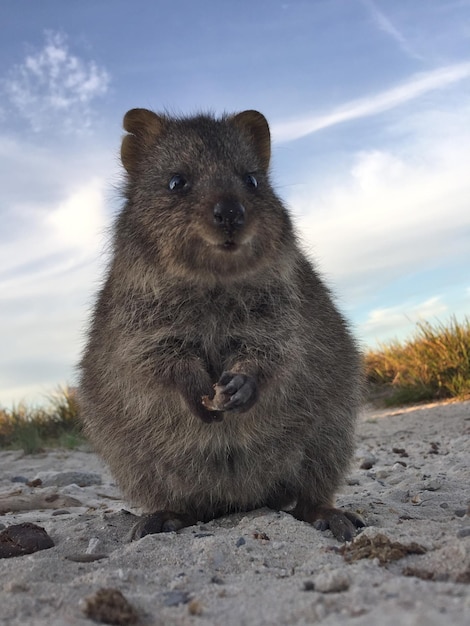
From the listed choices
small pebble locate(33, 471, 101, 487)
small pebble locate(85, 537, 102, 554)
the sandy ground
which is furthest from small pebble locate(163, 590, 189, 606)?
small pebble locate(33, 471, 101, 487)

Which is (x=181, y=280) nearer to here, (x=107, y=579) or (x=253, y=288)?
(x=253, y=288)

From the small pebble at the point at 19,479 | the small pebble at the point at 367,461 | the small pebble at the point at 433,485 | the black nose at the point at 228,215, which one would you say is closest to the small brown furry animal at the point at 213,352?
the black nose at the point at 228,215

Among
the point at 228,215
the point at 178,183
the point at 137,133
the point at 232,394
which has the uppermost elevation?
the point at 137,133

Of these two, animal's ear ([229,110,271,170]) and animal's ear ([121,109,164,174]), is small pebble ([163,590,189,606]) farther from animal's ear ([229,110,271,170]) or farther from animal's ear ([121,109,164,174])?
animal's ear ([229,110,271,170])

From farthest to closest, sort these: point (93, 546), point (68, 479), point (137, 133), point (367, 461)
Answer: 1. point (68, 479)
2. point (367, 461)
3. point (137, 133)
4. point (93, 546)

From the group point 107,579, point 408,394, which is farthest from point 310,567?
point 408,394

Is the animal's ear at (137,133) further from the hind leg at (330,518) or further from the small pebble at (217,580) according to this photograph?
the small pebble at (217,580)

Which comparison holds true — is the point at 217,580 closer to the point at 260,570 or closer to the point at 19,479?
the point at 260,570

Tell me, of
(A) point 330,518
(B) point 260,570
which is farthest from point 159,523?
(B) point 260,570
